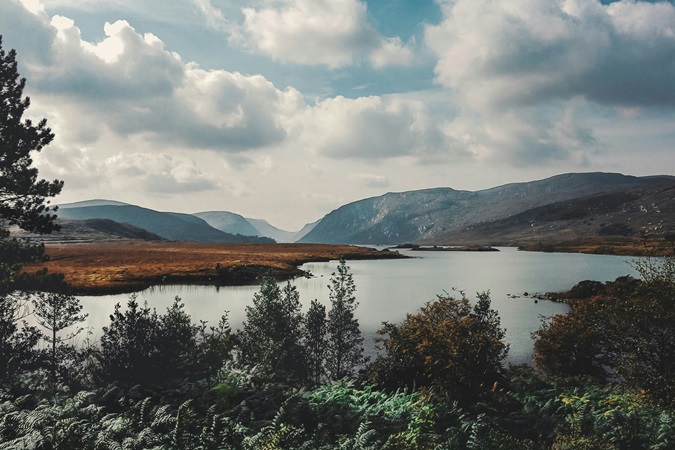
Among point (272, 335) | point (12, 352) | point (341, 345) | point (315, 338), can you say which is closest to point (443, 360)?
point (272, 335)

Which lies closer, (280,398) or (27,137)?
(280,398)

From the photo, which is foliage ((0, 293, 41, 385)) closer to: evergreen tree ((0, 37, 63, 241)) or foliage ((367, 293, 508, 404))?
evergreen tree ((0, 37, 63, 241))

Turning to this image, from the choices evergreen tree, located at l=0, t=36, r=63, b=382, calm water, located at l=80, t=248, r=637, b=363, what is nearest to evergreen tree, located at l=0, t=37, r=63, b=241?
evergreen tree, located at l=0, t=36, r=63, b=382

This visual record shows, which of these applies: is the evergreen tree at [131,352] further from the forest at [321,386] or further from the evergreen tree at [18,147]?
the evergreen tree at [18,147]

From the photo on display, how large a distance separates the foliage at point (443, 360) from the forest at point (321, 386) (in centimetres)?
8

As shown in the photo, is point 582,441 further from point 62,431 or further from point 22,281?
point 22,281

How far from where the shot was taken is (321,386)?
25.8m

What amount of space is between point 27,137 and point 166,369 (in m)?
22.0

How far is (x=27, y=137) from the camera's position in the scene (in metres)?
35.8

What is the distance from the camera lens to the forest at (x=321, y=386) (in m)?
15.9

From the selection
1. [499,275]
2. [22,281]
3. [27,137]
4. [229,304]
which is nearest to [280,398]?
[22,281]

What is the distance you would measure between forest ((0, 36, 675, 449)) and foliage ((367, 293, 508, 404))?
78mm

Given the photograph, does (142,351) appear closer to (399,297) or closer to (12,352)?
(12,352)

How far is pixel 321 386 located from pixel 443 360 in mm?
7604
